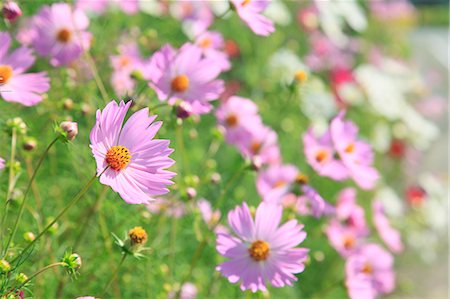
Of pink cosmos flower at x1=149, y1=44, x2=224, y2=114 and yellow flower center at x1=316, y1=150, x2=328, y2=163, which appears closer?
pink cosmos flower at x1=149, y1=44, x2=224, y2=114

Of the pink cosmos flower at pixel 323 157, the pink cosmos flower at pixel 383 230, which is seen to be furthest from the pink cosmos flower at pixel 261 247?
the pink cosmos flower at pixel 383 230

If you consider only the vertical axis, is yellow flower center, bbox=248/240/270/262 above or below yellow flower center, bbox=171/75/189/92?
below

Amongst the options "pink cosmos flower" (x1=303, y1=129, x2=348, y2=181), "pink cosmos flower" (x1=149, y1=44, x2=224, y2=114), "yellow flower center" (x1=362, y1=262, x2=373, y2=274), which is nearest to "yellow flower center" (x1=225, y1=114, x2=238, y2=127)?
"pink cosmos flower" (x1=303, y1=129, x2=348, y2=181)

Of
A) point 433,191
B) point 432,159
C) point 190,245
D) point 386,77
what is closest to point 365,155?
point 190,245

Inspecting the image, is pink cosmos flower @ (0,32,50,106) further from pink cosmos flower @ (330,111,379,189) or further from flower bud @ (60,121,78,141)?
pink cosmos flower @ (330,111,379,189)

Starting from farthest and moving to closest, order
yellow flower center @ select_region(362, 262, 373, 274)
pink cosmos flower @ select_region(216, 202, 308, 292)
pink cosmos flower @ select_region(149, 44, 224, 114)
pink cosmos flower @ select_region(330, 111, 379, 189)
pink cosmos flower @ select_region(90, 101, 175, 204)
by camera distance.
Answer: yellow flower center @ select_region(362, 262, 373, 274)
pink cosmos flower @ select_region(330, 111, 379, 189)
pink cosmos flower @ select_region(149, 44, 224, 114)
pink cosmos flower @ select_region(216, 202, 308, 292)
pink cosmos flower @ select_region(90, 101, 175, 204)
